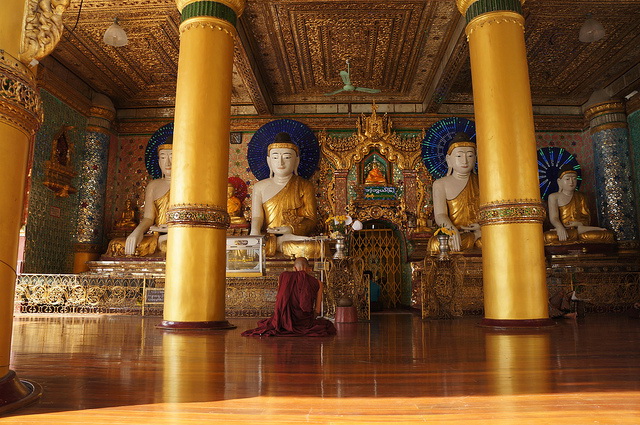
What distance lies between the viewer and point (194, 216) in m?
5.18

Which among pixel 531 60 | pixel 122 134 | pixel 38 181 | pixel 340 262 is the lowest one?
pixel 340 262

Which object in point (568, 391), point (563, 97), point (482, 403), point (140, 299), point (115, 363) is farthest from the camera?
point (563, 97)

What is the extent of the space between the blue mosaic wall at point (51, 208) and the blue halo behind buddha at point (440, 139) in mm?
6611

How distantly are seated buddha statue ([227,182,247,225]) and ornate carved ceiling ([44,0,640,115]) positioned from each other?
1722 mm

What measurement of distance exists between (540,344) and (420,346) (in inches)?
34.6

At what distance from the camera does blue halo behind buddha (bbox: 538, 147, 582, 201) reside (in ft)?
33.5

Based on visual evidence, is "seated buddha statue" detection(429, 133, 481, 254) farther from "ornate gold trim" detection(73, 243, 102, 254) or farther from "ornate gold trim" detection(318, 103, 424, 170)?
"ornate gold trim" detection(73, 243, 102, 254)

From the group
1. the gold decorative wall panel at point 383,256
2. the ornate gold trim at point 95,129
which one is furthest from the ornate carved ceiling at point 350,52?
the gold decorative wall panel at point 383,256

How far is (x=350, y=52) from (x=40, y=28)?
702 centimetres

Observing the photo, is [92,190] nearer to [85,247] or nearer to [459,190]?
[85,247]

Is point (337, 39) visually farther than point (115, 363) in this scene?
Yes

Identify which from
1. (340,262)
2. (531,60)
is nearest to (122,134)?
(340,262)

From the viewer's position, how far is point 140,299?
25.5 feet

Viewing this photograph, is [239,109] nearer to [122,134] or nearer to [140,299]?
[122,134]
